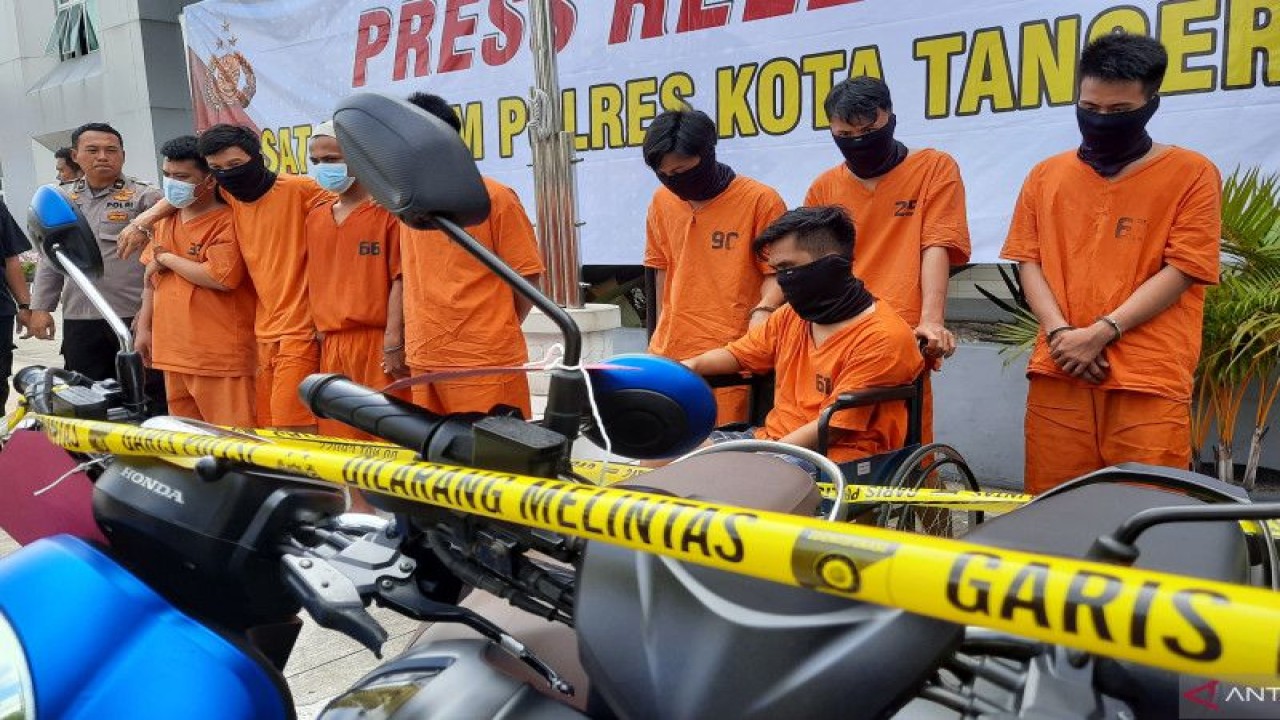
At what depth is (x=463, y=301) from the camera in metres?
3.35

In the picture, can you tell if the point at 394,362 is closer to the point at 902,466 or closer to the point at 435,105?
the point at 435,105

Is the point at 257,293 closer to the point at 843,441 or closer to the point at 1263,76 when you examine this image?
the point at 843,441

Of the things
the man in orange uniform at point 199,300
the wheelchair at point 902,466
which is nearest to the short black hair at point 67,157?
the man in orange uniform at point 199,300

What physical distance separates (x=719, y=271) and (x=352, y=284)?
53.6 inches

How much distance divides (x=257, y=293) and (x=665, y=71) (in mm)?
2282

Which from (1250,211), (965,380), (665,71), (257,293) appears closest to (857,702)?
(1250,211)

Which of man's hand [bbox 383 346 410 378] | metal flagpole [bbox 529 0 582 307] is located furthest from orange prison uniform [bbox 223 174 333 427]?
metal flagpole [bbox 529 0 582 307]

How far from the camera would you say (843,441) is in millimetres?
2676

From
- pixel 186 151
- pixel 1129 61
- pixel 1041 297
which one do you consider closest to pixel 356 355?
pixel 186 151

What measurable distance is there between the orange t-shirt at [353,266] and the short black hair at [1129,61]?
2362 millimetres

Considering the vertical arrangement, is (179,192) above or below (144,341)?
above

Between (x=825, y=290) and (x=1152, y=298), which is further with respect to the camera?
(x=825, y=290)

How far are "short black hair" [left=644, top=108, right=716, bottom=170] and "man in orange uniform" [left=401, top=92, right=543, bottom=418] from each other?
1.63 feet

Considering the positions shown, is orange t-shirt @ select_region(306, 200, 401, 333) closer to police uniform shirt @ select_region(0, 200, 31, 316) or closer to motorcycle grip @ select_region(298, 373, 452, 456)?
motorcycle grip @ select_region(298, 373, 452, 456)
